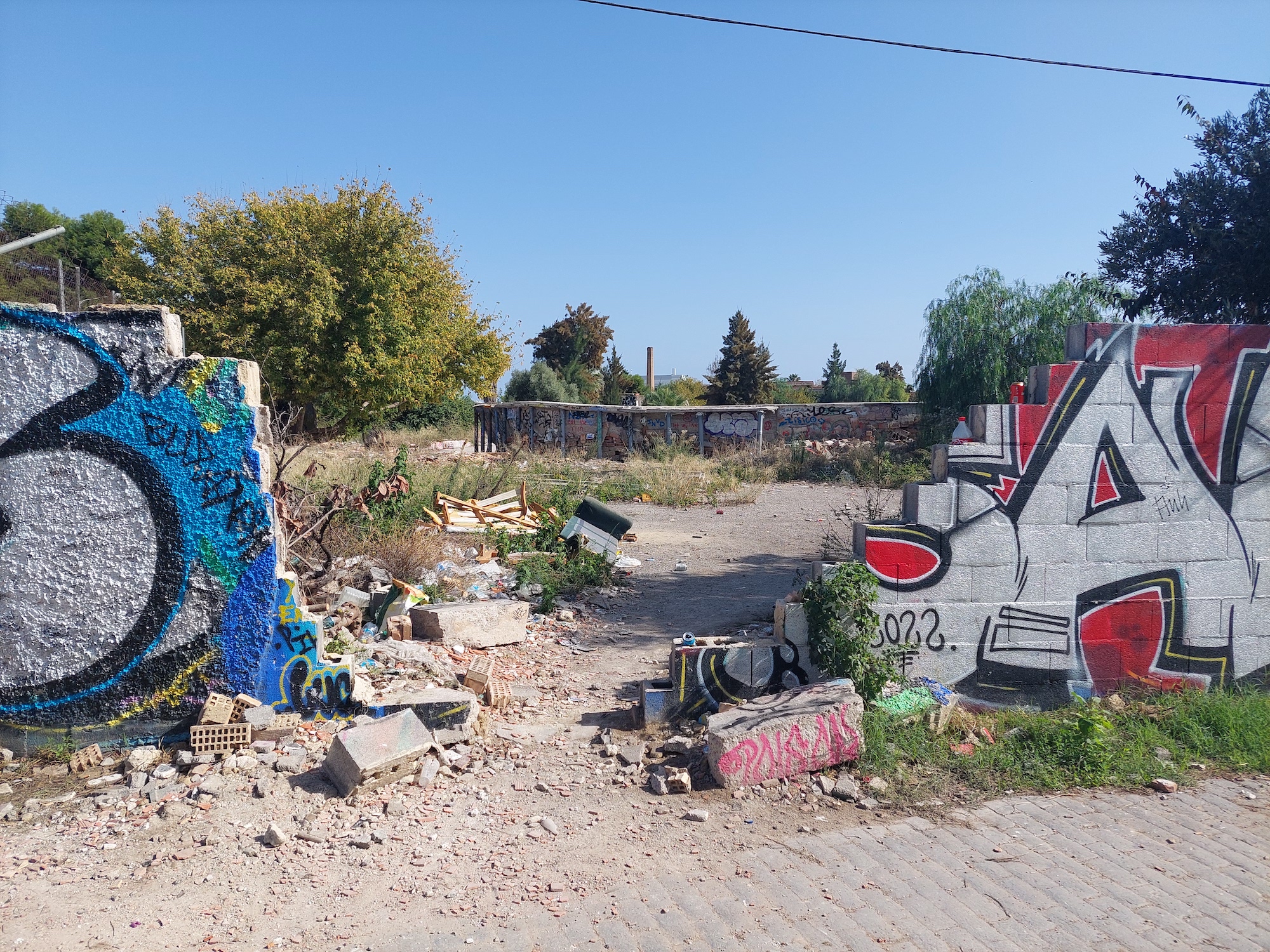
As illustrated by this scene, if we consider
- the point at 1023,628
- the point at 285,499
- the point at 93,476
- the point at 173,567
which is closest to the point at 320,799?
the point at 173,567

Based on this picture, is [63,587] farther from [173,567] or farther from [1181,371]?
[1181,371]

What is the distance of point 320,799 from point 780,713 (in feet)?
8.02

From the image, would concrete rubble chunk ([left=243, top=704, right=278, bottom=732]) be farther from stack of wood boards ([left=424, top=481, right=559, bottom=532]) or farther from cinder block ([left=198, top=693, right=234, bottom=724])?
stack of wood boards ([left=424, top=481, right=559, bottom=532])

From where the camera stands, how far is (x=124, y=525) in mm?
4473

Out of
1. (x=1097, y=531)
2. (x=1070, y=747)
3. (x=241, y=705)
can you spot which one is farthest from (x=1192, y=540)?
(x=241, y=705)

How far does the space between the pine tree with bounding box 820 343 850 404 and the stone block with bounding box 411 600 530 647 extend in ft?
Answer: 129

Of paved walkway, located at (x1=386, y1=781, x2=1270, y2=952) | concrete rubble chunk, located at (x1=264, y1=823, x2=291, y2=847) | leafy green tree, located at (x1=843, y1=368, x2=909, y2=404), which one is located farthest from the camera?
leafy green tree, located at (x1=843, y1=368, x2=909, y2=404)

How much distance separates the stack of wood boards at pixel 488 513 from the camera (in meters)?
10.5

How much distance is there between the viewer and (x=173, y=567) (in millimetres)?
4512

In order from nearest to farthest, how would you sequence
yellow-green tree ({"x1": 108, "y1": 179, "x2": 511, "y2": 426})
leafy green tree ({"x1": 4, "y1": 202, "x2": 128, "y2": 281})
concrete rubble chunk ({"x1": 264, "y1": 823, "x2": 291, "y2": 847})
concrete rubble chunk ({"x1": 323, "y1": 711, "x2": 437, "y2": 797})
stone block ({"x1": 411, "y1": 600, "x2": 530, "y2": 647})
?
concrete rubble chunk ({"x1": 264, "y1": 823, "x2": 291, "y2": 847}) → concrete rubble chunk ({"x1": 323, "y1": 711, "x2": 437, "y2": 797}) → stone block ({"x1": 411, "y1": 600, "x2": 530, "y2": 647}) → yellow-green tree ({"x1": 108, "y1": 179, "x2": 511, "y2": 426}) → leafy green tree ({"x1": 4, "y1": 202, "x2": 128, "y2": 281})

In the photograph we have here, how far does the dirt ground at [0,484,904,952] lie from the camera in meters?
3.15

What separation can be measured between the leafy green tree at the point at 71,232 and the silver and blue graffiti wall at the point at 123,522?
38.4 meters

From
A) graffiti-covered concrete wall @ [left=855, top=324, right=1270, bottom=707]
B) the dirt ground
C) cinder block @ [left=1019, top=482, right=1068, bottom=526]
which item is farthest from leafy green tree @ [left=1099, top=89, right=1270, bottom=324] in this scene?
the dirt ground

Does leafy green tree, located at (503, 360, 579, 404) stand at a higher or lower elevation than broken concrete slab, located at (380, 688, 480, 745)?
higher
